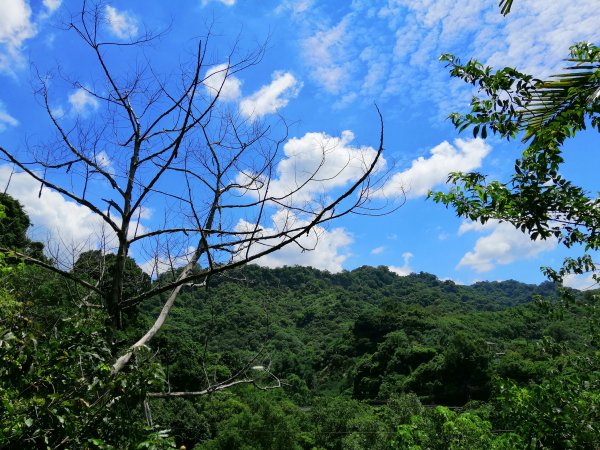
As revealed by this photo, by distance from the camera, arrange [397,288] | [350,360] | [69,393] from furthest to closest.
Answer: [397,288] → [350,360] → [69,393]

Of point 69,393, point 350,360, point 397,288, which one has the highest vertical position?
point 397,288

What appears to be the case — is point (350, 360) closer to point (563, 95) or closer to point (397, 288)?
point (397, 288)

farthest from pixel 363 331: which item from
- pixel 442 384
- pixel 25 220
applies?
pixel 25 220

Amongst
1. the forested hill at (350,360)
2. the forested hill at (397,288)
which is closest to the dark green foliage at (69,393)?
the forested hill at (350,360)

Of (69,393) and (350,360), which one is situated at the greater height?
(350,360)

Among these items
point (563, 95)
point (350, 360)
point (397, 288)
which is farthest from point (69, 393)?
point (397, 288)

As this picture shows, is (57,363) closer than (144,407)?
Yes

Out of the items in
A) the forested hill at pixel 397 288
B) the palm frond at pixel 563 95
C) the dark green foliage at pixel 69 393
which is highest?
the forested hill at pixel 397 288

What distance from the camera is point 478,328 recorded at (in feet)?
174

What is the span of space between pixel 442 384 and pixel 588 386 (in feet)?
122

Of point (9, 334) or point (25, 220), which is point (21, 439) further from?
point (25, 220)

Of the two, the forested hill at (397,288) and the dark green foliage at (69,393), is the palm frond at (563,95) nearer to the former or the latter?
the dark green foliage at (69,393)

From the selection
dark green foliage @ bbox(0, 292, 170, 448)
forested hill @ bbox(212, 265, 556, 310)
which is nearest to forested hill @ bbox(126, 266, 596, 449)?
dark green foliage @ bbox(0, 292, 170, 448)

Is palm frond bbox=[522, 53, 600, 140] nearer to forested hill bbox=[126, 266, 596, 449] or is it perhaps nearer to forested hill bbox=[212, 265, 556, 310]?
forested hill bbox=[126, 266, 596, 449]
